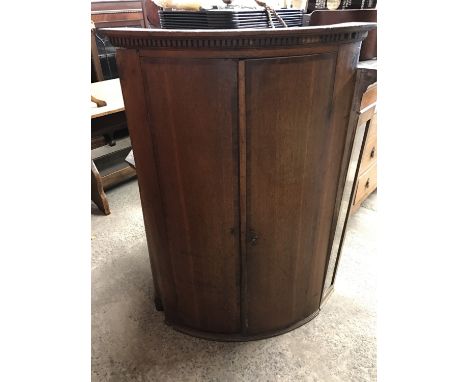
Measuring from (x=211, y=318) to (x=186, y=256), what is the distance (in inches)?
14.8

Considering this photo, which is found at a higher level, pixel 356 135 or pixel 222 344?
pixel 356 135

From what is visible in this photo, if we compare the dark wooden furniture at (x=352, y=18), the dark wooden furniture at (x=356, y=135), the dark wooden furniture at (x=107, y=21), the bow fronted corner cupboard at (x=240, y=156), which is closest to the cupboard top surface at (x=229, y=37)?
the bow fronted corner cupboard at (x=240, y=156)

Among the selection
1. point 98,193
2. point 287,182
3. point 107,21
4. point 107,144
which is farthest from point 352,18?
point 107,21

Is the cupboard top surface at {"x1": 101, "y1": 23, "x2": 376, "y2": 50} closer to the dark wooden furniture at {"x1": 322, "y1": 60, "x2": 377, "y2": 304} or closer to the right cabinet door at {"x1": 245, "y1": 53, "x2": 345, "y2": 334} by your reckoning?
the right cabinet door at {"x1": 245, "y1": 53, "x2": 345, "y2": 334}

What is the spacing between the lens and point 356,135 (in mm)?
1220

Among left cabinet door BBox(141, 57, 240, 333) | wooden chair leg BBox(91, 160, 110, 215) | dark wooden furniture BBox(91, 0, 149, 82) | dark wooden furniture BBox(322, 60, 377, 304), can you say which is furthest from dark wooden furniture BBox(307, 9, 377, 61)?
dark wooden furniture BBox(91, 0, 149, 82)

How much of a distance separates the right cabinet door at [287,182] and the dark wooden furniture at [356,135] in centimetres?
8

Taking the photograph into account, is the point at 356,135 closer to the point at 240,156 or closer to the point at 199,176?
the point at 240,156

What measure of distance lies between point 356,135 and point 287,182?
334 millimetres

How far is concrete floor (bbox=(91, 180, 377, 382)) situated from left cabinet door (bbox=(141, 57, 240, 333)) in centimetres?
18

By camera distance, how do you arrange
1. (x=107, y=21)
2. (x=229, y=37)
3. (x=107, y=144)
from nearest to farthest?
(x=229, y=37), (x=107, y=144), (x=107, y=21)

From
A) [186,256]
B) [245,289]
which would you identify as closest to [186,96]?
[186,256]

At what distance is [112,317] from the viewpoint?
1706 millimetres

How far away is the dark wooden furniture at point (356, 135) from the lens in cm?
106
